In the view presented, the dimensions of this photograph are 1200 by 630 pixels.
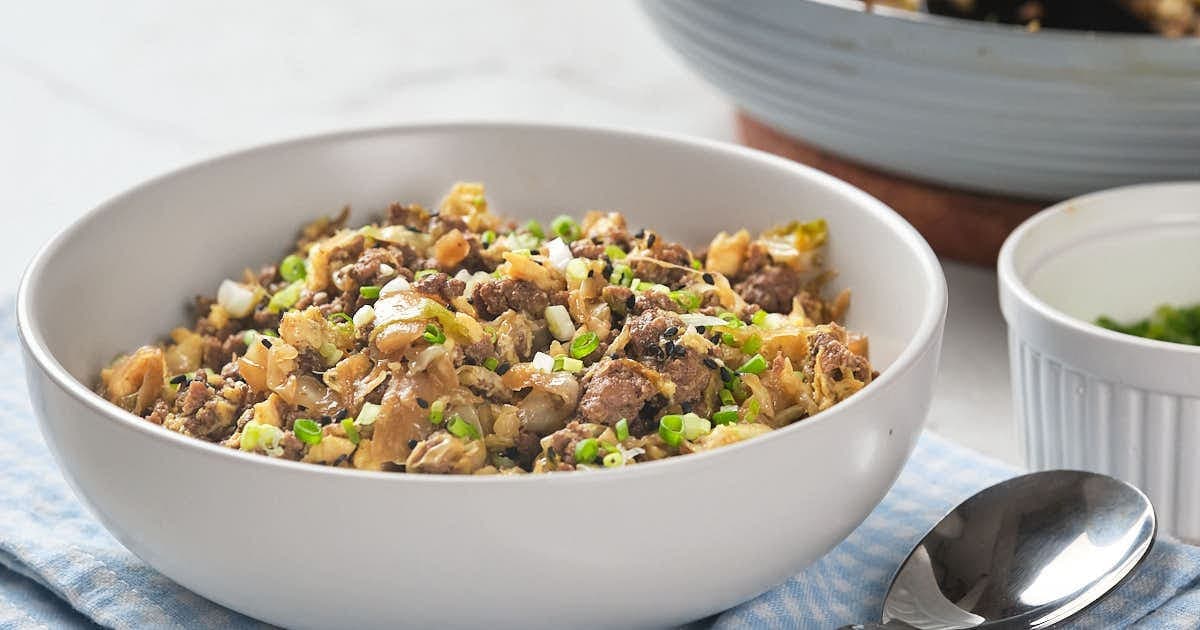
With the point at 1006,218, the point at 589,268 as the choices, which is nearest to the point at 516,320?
the point at 589,268

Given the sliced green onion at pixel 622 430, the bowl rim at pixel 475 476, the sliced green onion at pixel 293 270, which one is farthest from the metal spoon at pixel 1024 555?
the sliced green onion at pixel 293 270

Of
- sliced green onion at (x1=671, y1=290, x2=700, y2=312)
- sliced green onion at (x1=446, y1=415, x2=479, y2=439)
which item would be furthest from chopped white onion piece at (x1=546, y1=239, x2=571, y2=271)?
sliced green onion at (x1=446, y1=415, x2=479, y2=439)

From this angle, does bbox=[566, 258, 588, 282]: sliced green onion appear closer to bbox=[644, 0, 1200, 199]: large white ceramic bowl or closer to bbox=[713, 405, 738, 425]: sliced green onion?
bbox=[713, 405, 738, 425]: sliced green onion

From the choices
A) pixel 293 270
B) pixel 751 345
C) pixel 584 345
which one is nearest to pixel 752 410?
pixel 751 345

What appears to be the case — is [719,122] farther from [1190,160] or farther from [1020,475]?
[1020,475]

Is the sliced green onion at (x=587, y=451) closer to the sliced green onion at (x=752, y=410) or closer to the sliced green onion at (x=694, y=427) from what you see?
the sliced green onion at (x=694, y=427)

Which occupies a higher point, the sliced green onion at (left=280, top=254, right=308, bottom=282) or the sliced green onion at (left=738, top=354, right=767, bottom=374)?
the sliced green onion at (left=280, top=254, right=308, bottom=282)

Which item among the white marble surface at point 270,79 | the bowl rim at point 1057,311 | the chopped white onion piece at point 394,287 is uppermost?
the chopped white onion piece at point 394,287
